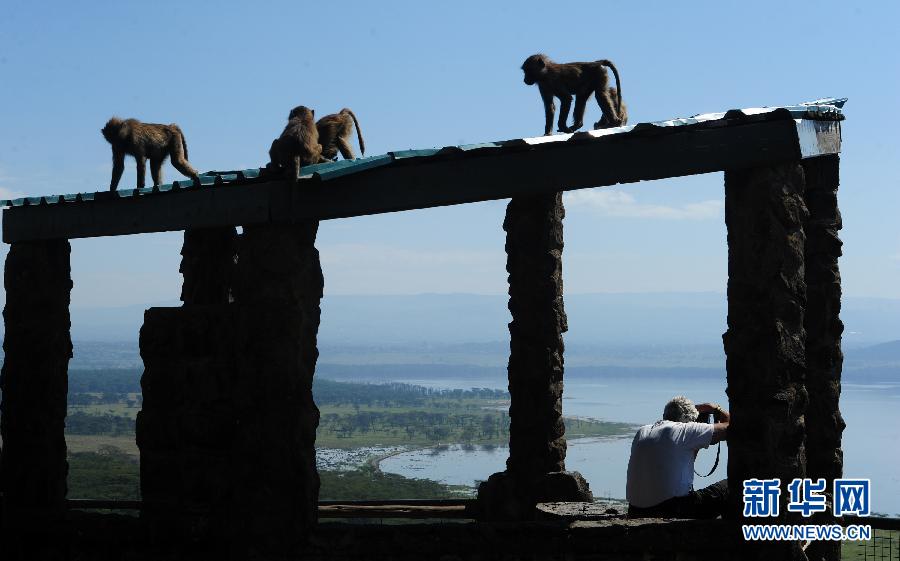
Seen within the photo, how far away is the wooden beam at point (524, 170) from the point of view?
302 inches

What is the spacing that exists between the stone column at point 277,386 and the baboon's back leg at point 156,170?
4.89 meters

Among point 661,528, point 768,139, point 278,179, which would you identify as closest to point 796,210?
point 768,139

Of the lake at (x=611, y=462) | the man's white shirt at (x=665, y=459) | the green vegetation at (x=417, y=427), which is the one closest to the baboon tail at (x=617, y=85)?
the man's white shirt at (x=665, y=459)

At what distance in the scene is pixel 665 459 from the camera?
26.7 feet

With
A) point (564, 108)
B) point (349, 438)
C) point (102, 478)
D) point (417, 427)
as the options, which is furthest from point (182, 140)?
point (417, 427)

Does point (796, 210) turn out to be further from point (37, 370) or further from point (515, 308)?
point (37, 370)

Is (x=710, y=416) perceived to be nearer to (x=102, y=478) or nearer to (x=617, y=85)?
(x=617, y=85)

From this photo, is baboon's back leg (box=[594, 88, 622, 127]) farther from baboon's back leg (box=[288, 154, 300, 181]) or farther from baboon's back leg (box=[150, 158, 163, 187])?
baboon's back leg (box=[150, 158, 163, 187])

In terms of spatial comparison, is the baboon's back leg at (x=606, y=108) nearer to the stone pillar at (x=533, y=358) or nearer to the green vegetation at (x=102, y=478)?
the stone pillar at (x=533, y=358)

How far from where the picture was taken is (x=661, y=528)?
7.65 m

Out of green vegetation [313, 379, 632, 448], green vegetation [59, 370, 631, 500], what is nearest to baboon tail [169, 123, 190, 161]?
green vegetation [59, 370, 631, 500]

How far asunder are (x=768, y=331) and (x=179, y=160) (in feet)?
25.8

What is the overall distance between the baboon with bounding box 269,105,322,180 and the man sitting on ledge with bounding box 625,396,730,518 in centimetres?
389

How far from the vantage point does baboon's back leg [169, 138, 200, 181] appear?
42.9ft
